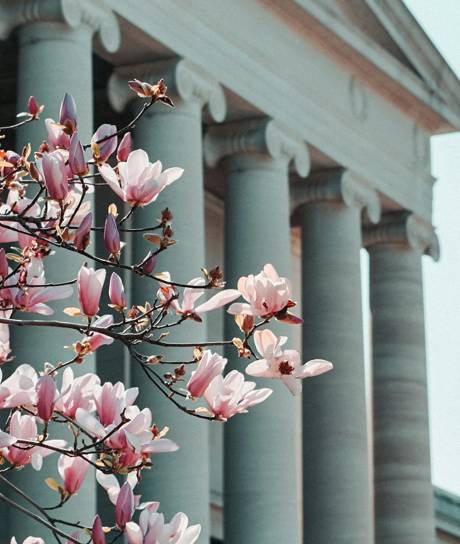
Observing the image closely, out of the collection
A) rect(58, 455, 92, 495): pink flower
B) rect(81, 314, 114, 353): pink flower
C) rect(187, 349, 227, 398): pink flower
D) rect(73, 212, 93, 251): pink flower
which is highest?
rect(73, 212, 93, 251): pink flower

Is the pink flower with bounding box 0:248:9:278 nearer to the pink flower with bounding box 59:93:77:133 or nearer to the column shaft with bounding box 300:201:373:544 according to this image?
the pink flower with bounding box 59:93:77:133

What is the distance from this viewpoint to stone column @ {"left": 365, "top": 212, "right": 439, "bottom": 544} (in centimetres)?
9600

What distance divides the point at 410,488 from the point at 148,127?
101ft

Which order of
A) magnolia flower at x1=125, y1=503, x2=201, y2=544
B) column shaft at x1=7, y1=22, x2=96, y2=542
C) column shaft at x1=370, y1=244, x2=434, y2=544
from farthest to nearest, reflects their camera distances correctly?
column shaft at x1=370, y1=244, x2=434, y2=544
column shaft at x1=7, y1=22, x2=96, y2=542
magnolia flower at x1=125, y1=503, x2=201, y2=544

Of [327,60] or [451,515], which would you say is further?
[451,515]

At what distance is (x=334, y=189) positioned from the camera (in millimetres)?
91438

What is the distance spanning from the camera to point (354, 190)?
3644 inches

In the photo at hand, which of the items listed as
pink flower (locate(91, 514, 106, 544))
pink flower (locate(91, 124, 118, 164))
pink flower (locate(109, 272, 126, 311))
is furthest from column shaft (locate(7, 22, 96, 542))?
pink flower (locate(91, 514, 106, 544))

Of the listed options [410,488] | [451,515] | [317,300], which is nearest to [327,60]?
[317,300]

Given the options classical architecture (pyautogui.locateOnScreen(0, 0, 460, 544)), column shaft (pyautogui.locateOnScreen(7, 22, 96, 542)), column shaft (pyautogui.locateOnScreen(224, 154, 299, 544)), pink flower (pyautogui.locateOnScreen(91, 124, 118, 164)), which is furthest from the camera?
column shaft (pyautogui.locateOnScreen(224, 154, 299, 544))

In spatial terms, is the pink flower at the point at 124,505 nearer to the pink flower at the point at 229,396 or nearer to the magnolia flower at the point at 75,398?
the magnolia flower at the point at 75,398

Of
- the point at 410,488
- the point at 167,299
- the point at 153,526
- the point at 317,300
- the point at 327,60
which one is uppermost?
the point at 327,60

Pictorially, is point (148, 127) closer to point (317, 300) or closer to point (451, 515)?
point (317, 300)

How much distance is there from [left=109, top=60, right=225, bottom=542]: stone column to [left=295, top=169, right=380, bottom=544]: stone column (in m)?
15.2
